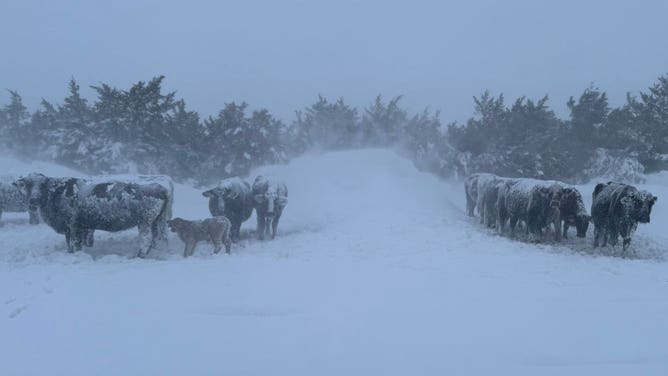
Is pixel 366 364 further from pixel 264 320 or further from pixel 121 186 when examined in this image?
pixel 121 186

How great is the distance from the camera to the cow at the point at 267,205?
51.4 feet

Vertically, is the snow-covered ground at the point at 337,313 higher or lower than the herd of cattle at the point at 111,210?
lower

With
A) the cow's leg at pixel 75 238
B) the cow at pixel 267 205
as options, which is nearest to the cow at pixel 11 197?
the cow's leg at pixel 75 238

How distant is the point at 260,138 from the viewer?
33.9m

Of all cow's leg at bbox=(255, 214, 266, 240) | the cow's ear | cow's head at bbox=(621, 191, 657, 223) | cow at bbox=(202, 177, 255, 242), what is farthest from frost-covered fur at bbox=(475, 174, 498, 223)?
the cow's ear

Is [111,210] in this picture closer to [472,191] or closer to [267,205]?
[267,205]

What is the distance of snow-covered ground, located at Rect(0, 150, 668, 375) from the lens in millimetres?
4863

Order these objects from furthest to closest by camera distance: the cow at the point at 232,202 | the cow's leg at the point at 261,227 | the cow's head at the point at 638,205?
1. the cow's leg at the point at 261,227
2. the cow at the point at 232,202
3. the cow's head at the point at 638,205

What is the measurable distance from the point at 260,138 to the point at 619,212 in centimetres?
2560

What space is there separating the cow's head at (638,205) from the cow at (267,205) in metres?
11.3

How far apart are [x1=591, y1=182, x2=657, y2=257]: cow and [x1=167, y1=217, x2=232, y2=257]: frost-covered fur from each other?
11.5 meters

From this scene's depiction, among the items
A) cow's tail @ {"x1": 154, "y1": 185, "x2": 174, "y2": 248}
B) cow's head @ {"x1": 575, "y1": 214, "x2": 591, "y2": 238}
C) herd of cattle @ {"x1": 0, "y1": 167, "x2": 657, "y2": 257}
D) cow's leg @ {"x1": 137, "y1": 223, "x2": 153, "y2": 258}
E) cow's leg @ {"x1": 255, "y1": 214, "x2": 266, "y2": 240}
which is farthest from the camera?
cow's leg @ {"x1": 255, "y1": 214, "x2": 266, "y2": 240}

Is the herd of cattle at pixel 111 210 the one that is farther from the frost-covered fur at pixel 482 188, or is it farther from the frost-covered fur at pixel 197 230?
the frost-covered fur at pixel 482 188

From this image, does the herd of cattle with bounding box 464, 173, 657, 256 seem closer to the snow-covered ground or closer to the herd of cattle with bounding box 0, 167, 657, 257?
the herd of cattle with bounding box 0, 167, 657, 257
